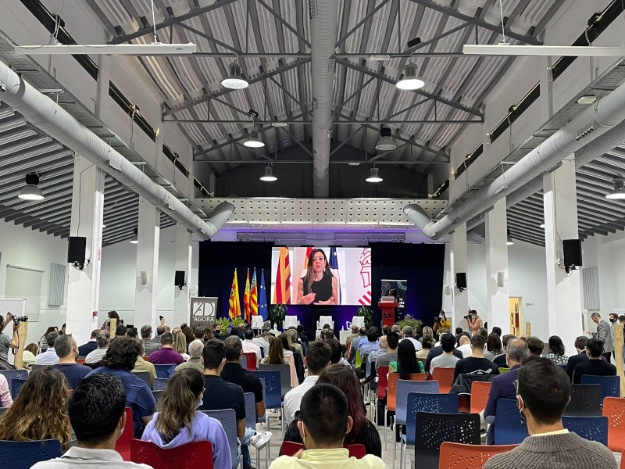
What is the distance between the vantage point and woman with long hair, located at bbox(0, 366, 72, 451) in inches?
116

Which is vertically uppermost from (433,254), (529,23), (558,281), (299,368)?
(529,23)

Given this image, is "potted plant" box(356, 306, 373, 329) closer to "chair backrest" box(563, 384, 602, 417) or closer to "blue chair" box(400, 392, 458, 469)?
"chair backrest" box(563, 384, 602, 417)

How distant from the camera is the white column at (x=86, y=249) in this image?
11172 millimetres

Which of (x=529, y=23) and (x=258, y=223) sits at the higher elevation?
(x=529, y=23)

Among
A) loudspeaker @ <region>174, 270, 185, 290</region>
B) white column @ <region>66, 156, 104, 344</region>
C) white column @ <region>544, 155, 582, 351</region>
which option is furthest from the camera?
loudspeaker @ <region>174, 270, 185, 290</region>

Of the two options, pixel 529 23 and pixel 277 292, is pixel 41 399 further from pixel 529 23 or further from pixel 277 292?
pixel 277 292

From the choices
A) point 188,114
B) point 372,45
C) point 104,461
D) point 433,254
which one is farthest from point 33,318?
point 104,461

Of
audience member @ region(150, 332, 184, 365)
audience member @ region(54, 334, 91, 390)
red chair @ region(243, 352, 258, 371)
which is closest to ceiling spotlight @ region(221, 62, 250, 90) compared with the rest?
red chair @ region(243, 352, 258, 371)

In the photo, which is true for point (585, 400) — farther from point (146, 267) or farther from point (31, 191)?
point (146, 267)

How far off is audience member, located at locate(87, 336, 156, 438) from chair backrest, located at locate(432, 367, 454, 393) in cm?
390

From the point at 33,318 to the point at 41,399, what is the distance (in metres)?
16.2

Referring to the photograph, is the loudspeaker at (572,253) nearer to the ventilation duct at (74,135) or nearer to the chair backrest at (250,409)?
the chair backrest at (250,409)

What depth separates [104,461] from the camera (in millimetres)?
1915

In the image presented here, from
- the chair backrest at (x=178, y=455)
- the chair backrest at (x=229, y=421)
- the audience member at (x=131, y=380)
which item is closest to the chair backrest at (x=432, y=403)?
→ the chair backrest at (x=229, y=421)
